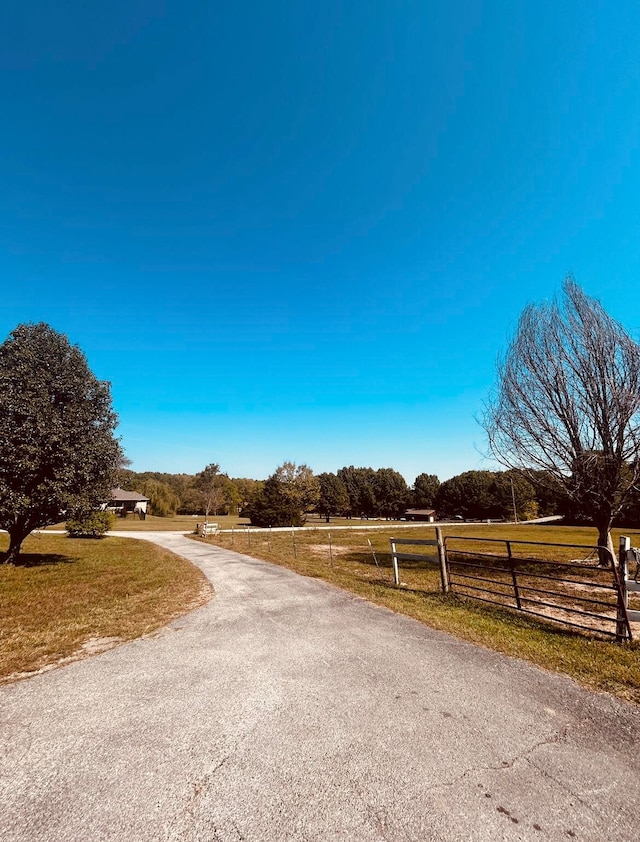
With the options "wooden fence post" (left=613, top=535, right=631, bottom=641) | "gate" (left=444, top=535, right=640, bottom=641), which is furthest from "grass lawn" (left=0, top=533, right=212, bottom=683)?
"wooden fence post" (left=613, top=535, right=631, bottom=641)

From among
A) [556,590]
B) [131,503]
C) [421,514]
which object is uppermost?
[131,503]

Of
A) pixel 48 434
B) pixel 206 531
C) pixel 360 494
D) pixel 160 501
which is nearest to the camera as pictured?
pixel 48 434

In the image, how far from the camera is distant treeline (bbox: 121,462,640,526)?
51.8 meters

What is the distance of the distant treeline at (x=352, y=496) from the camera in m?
51.8

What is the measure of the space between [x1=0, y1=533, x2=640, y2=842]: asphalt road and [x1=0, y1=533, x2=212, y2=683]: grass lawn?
3.51ft

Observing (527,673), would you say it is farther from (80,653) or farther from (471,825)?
(80,653)

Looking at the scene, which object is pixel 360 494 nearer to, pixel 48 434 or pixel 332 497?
pixel 332 497

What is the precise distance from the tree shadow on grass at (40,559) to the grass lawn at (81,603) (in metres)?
0.04

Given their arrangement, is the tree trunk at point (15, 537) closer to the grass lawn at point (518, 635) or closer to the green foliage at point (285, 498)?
the grass lawn at point (518, 635)

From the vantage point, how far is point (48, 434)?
1308cm

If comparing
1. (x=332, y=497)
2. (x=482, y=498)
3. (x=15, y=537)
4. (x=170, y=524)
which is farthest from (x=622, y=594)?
(x=482, y=498)

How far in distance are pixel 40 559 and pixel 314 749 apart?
19.2 meters

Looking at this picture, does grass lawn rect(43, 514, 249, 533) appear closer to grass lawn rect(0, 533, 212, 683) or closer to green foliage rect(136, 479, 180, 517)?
green foliage rect(136, 479, 180, 517)

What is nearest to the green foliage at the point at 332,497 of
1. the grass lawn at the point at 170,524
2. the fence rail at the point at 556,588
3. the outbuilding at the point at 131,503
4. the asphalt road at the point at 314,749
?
the grass lawn at the point at 170,524
